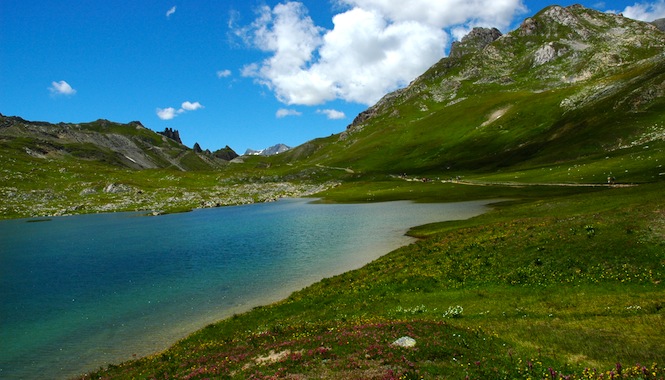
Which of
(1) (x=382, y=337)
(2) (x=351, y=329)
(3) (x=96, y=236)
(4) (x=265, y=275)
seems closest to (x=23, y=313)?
(4) (x=265, y=275)

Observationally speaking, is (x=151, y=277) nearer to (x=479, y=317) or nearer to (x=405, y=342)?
(x=405, y=342)

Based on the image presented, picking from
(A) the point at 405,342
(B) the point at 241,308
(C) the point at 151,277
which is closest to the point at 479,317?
(A) the point at 405,342

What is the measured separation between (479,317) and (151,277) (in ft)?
147

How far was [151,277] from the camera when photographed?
50719 millimetres

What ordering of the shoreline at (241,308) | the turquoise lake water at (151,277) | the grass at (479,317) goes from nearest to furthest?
the grass at (479,317), the shoreline at (241,308), the turquoise lake water at (151,277)

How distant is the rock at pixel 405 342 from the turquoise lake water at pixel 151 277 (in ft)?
69.1

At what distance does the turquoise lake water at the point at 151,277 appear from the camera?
101ft

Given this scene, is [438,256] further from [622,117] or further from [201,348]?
[622,117]

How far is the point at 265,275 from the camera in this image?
4694 centimetres

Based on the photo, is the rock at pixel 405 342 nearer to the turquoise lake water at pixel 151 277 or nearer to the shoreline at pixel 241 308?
the shoreline at pixel 241 308

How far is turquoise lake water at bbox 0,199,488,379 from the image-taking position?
30734 mm

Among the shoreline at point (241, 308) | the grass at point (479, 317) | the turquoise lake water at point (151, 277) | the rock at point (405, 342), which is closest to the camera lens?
the grass at point (479, 317)

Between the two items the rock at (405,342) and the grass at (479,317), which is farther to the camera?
the rock at (405,342)

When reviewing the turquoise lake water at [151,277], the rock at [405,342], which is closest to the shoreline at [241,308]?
the turquoise lake water at [151,277]
